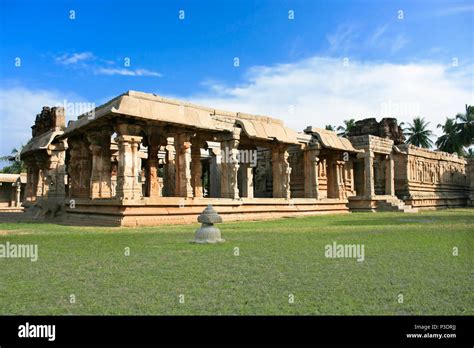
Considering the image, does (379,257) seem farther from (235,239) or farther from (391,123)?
(391,123)

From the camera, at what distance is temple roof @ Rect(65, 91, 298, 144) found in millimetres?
14102

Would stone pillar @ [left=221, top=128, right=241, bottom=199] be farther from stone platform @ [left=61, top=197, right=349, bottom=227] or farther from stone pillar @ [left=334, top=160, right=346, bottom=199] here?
stone pillar @ [left=334, top=160, right=346, bottom=199]

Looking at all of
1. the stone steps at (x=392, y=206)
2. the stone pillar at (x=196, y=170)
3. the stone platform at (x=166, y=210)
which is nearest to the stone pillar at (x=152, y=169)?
the stone pillar at (x=196, y=170)

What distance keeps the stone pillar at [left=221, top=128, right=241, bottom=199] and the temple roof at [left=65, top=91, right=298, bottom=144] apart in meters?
0.53

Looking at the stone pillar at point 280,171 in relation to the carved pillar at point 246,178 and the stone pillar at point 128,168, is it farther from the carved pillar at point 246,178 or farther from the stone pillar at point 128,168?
the stone pillar at point 128,168

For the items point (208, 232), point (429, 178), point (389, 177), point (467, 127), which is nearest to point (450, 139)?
point (467, 127)

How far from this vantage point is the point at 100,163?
17.6 metres

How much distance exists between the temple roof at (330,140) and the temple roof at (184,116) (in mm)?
2390

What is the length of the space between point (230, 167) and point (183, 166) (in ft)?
7.19

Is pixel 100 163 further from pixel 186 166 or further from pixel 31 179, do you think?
pixel 31 179

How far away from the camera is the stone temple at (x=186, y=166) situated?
14.4m

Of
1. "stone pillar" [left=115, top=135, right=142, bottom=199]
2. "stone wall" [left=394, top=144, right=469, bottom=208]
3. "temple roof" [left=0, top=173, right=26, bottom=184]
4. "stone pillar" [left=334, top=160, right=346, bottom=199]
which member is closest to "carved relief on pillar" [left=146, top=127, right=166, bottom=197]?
"stone pillar" [left=115, top=135, right=142, bottom=199]

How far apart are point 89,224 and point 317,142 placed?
42.3ft

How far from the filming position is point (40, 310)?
3.87 meters
